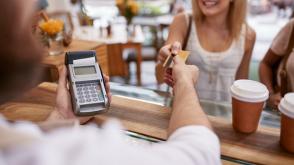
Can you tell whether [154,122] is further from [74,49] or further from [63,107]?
[74,49]

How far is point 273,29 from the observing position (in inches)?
243

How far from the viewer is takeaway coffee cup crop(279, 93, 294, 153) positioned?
0.58 m

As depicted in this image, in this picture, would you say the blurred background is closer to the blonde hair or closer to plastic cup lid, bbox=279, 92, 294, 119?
the blonde hair

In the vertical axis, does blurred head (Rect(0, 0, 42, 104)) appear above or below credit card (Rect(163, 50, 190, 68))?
above

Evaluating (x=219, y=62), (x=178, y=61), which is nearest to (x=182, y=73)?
(x=178, y=61)

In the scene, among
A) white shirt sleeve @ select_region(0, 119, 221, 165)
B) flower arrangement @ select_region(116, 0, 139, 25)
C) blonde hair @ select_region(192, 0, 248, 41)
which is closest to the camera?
white shirt sleeve @ select_region(0, 119, 221, 165)

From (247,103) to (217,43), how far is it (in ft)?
3.36

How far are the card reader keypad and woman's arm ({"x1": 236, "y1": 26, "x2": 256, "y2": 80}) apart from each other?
1.28 metres

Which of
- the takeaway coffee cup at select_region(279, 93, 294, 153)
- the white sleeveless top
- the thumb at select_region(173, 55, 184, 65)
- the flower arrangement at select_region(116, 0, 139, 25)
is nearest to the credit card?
the thumb at select_region(173, 55, 184, 65)

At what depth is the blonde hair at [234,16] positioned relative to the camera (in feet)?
4.91

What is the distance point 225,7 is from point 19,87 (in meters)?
1.42

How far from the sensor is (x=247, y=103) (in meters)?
0.67

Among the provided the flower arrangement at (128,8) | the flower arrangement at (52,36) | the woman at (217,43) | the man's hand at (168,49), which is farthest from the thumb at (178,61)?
the flower arrangement at (128,8)

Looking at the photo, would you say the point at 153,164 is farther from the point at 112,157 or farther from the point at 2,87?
the point at 2,87
